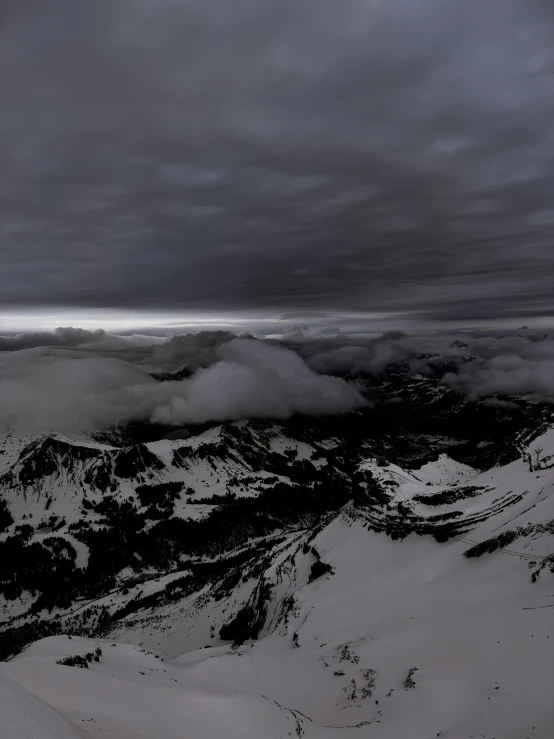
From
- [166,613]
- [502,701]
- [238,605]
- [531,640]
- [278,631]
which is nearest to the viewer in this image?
[502,701]

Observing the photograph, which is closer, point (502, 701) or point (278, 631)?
point (502, 701)

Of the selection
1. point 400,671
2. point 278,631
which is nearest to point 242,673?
point 278,631

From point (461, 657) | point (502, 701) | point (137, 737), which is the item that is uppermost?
point (137, 737)

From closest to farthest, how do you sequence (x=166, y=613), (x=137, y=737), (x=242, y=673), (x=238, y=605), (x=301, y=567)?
(x=137, y=737)
(x=242, y=673)
(x=301, y=567)
(x=238, y=605)
(x=166, y=613)

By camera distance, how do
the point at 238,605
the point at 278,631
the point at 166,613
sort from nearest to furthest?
the point at 278,631 < the point at 238,605 < the point at 166,613

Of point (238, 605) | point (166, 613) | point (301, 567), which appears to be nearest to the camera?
point (301, 567)

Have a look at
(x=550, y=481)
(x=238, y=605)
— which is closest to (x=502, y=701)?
(x=550, y=481)

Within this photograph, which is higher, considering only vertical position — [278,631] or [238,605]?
[278,631]

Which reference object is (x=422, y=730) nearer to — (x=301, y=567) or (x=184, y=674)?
(x=184, y=674)

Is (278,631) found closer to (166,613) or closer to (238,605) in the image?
(238,605)
